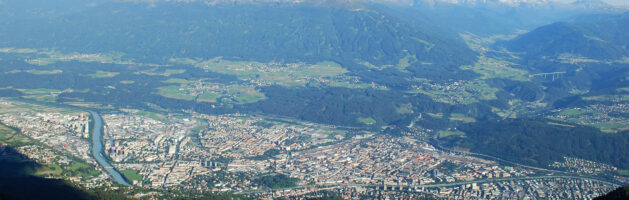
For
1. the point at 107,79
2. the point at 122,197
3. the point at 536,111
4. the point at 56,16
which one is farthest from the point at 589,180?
the point at 56,16

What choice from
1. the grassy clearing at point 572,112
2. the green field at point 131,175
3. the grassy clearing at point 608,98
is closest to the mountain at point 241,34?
the grassy clearing at point 608,98

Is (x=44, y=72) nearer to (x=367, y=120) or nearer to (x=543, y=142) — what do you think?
(x=367, y=120)

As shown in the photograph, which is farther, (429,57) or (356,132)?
(429,57)

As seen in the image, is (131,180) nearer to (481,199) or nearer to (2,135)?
(2,135)

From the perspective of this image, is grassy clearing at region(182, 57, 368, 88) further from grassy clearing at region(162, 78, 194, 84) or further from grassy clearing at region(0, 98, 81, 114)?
grassy clearing at region(0, 98, 81, 114)

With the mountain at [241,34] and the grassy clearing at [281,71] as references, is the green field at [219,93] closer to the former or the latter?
the grassy clearing at [281,71]

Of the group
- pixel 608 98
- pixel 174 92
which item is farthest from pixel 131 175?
pixel 608 98
